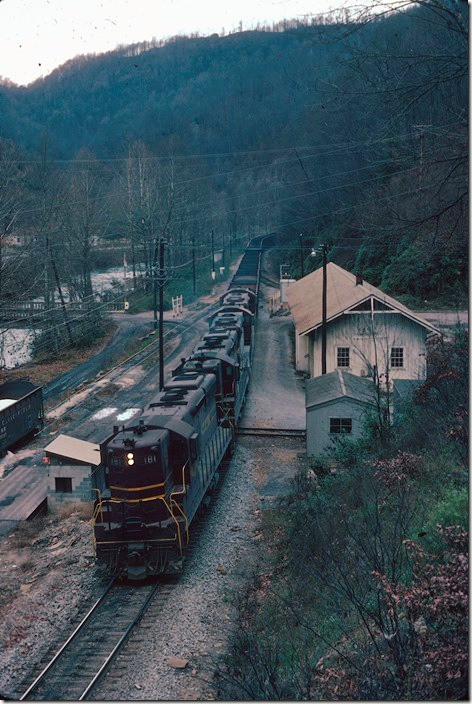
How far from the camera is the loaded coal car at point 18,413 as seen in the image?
29.6 meters

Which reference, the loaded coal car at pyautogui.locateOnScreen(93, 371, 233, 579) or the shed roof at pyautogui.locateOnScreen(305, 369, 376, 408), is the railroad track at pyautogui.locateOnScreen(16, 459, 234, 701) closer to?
the loaded coal car at pyautogui.locateOnScreen(93, 371, 233, 579)

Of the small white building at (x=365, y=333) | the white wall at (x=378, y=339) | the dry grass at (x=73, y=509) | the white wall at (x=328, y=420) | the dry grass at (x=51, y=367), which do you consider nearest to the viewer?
the dry grass at (x=73, y=509)

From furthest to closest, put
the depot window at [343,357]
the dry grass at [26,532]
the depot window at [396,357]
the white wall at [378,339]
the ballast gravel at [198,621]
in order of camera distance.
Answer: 1. the depot window at [343,357]
2. the depot window at [396,357]
3. the white wall at [378,339]
4. the dry grass at [26,532]
5. the ballast gravel at [198,621]

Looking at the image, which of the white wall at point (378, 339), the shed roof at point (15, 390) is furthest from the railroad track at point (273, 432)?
the shed roof at point (15, 390)

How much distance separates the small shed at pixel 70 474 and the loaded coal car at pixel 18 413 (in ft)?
27.2

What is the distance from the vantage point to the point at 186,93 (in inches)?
5797

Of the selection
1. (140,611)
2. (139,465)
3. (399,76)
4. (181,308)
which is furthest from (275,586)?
(181,308)

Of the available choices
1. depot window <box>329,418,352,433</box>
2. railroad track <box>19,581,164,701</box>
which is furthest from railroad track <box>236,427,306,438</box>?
railroad track <box>19,581,164,701</box>

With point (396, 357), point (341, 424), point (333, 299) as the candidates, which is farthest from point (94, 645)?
point (333, 299)

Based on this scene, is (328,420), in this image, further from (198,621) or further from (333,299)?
(333,299)

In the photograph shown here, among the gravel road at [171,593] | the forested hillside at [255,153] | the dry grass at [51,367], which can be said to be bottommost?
the gravel road at [171,593]

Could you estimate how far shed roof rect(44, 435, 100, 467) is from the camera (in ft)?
71.1

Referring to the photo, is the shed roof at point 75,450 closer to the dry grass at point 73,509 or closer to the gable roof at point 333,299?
the dry grass at point 73,509

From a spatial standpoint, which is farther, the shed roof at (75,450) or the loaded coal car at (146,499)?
the shed roof at (75,450)
